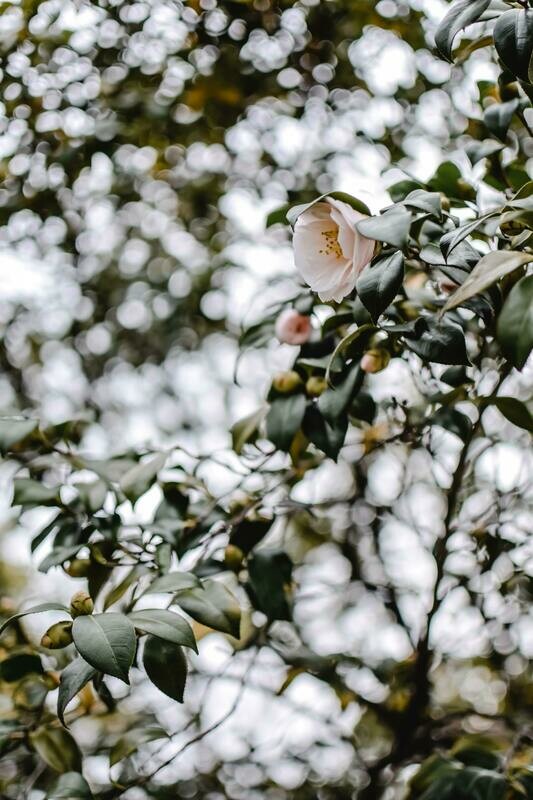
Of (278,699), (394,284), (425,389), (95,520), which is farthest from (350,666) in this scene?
(394,284)

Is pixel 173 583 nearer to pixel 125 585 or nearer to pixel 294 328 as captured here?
pixel 125 585

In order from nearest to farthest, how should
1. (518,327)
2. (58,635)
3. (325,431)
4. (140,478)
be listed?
(518,327), (58,635), (325,431), (140,478)

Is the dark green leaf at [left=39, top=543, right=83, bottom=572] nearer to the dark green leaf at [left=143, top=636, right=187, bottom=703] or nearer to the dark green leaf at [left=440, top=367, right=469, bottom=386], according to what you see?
the dark green leaf at [left=143, top=636, right=187, bottom=703]

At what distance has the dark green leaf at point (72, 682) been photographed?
2.43 feet

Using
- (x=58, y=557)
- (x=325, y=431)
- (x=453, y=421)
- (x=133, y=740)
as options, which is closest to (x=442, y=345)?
(x=325, y=431)

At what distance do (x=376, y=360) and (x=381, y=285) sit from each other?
21cm

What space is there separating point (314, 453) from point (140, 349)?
1.40 m

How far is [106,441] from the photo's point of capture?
255 cm

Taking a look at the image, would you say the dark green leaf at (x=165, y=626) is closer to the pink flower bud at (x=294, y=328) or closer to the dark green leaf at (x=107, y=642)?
the dark green leaf at (x=107, y=642)

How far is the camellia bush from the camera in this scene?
862 mm

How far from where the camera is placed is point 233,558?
3.50ft

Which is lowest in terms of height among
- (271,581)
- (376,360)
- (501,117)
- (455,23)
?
(271,581)

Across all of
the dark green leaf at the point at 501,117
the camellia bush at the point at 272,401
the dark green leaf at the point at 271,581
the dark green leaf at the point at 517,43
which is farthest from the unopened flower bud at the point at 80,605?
the dark green leaf at the point at 501,117

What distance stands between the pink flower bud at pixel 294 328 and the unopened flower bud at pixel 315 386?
0.06 metres
